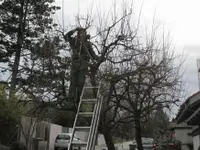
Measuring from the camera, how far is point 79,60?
38.5ft

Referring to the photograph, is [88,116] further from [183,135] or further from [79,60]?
[183,135]

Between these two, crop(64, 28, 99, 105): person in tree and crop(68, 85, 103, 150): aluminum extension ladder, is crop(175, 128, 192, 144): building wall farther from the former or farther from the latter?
crop(68, 85, 103, 150): aluminum extension ladder

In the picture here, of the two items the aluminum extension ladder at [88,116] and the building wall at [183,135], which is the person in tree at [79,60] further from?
the building wall at [183,135]

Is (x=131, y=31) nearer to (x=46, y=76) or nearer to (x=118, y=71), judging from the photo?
(x=118, y=71)

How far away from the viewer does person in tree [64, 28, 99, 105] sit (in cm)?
1173

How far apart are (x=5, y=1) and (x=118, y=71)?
28798 millimetres

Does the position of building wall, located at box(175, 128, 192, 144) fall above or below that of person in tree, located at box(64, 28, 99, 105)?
below

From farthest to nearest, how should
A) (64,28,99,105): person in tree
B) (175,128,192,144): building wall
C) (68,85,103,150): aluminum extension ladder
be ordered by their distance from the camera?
(175,128,192,144): building wall → (64,28,99,105): person in tree → (68,85,103,150): aluminum extension ladder

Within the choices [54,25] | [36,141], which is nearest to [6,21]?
[36,141]

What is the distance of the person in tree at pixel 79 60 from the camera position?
11.7 metres

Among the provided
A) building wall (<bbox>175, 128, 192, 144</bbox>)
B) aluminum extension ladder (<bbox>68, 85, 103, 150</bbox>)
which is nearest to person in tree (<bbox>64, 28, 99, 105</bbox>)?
aluminum extension ladder (<bbox>68, 85, 103, 150</bbox>)

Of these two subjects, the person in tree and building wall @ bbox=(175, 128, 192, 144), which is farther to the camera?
building wall @ bbox=(175, 128, 192, 144)

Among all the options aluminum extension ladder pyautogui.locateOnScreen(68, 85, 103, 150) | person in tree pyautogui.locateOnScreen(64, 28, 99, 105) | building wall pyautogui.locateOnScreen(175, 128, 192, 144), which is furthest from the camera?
building wall pyautogui.locateOnScreen(175, 128, 192, 144)

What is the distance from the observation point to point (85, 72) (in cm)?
1180
